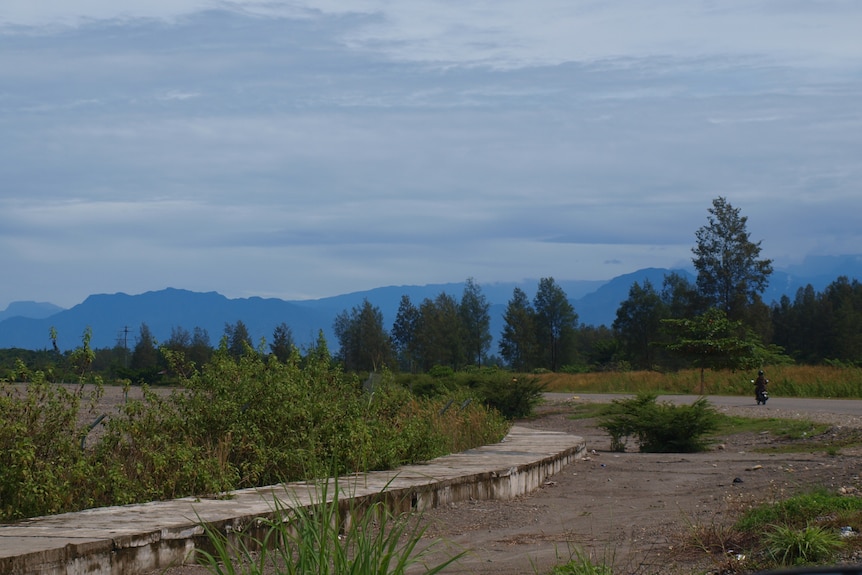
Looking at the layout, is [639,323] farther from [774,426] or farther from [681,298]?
[774,426]

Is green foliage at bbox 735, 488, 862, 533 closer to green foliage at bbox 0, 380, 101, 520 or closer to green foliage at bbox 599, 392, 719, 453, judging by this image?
green foliage at bbox 0, 380, 101, 520

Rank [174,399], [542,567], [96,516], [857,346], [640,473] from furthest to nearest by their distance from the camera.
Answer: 1. [857,346]
2. [640,473]
3. [174,399]
4. [96,516]
5. [542,567]

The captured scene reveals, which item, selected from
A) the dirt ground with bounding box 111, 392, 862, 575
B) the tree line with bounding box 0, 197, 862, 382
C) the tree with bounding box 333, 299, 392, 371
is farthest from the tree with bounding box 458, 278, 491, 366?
the dirt ground with bounding box 111, 392, 862, 575

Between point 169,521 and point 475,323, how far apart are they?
280 feet

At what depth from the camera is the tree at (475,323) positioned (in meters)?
88.9

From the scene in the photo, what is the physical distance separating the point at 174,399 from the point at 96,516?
2.72m

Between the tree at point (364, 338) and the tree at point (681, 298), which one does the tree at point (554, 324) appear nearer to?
the tree at point (681, 298)

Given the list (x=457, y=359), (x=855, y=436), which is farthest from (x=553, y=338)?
(x=855, y=436)

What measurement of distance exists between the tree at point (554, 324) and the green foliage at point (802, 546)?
83.9 meters

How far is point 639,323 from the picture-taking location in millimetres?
82312

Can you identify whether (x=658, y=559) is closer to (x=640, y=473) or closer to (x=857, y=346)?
(x=640, y=473)

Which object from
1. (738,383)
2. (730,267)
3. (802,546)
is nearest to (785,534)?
(802,546)

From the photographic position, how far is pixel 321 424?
8922mm

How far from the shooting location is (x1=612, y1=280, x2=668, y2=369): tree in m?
80.5
